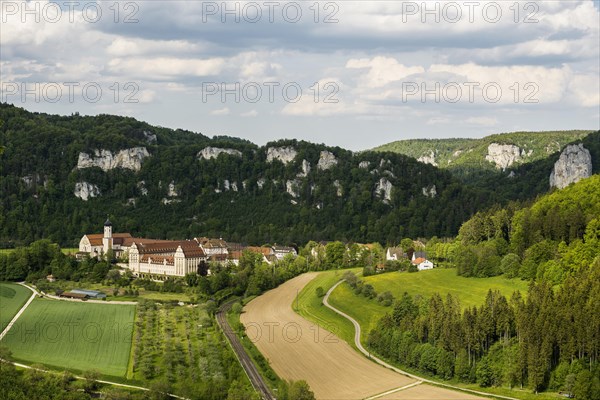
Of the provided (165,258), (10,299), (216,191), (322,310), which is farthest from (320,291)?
(216,191)

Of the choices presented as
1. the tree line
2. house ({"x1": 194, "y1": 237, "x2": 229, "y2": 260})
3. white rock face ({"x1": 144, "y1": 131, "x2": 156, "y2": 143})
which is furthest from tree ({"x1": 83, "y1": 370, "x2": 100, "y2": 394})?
white rock face ({"x1": 144, "y1": 131, "x2": 156, "y2": 143})

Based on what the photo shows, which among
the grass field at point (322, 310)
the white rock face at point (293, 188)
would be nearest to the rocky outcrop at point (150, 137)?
the white rock face at point (293, 188)

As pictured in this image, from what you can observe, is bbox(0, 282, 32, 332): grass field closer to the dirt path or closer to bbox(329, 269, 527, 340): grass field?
the dirt path

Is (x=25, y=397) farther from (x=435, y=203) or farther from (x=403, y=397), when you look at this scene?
(x=435, y=203)

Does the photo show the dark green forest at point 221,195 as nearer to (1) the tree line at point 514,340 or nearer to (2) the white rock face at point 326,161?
(2) the white rock face at point 326,161

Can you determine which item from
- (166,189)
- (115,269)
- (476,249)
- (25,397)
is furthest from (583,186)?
(166,189)

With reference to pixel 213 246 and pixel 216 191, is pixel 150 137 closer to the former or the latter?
pixel 216 191
